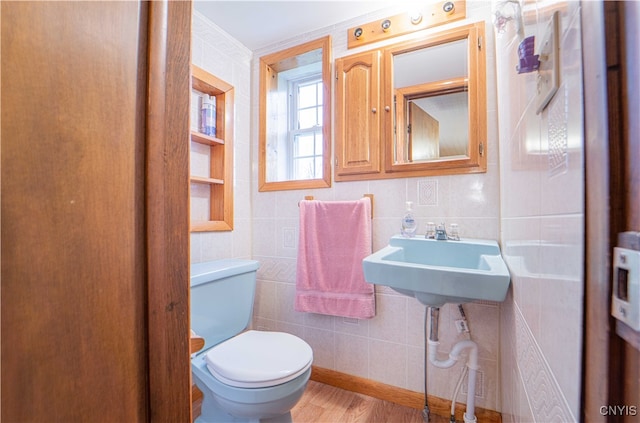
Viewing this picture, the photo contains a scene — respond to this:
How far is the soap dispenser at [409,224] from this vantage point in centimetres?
135

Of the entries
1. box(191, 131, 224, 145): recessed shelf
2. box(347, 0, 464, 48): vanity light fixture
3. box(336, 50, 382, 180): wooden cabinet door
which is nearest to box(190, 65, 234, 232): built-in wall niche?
box(191, 131, 224, 145): recessed shelf

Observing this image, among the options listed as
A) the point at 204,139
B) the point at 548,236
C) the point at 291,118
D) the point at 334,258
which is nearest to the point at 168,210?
the point at 548,236

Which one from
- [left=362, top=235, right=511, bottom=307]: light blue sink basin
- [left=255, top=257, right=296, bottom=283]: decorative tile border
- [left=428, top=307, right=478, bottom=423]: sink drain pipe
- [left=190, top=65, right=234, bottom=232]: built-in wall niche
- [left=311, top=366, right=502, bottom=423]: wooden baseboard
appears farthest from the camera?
[left=255, top=257, right=296, bottom=283]: decorative tile border

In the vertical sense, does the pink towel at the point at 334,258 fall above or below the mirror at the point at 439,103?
below

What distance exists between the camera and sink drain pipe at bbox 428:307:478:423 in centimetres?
113

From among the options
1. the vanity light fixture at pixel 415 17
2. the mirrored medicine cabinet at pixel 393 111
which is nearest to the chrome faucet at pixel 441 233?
the mirrored medicine cabinet at pixel 393 111

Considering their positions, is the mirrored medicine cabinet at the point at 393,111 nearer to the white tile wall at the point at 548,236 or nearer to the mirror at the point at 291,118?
the mirror at the point at 291,118

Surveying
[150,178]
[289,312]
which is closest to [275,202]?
[289,312]

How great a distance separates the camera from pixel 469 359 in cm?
117

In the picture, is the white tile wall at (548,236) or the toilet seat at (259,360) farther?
the toilet seat at (259,360)

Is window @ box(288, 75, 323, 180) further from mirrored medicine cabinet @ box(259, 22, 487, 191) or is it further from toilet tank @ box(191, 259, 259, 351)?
toilet tank @ box(191, 259, 259, 351)

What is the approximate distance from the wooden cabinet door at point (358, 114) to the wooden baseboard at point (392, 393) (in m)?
1.16

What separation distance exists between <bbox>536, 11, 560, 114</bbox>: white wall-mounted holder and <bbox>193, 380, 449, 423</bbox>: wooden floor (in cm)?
144

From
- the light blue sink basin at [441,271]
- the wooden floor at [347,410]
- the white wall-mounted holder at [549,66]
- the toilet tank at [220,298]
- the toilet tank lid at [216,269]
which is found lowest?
the wooden floor at [347,410]
